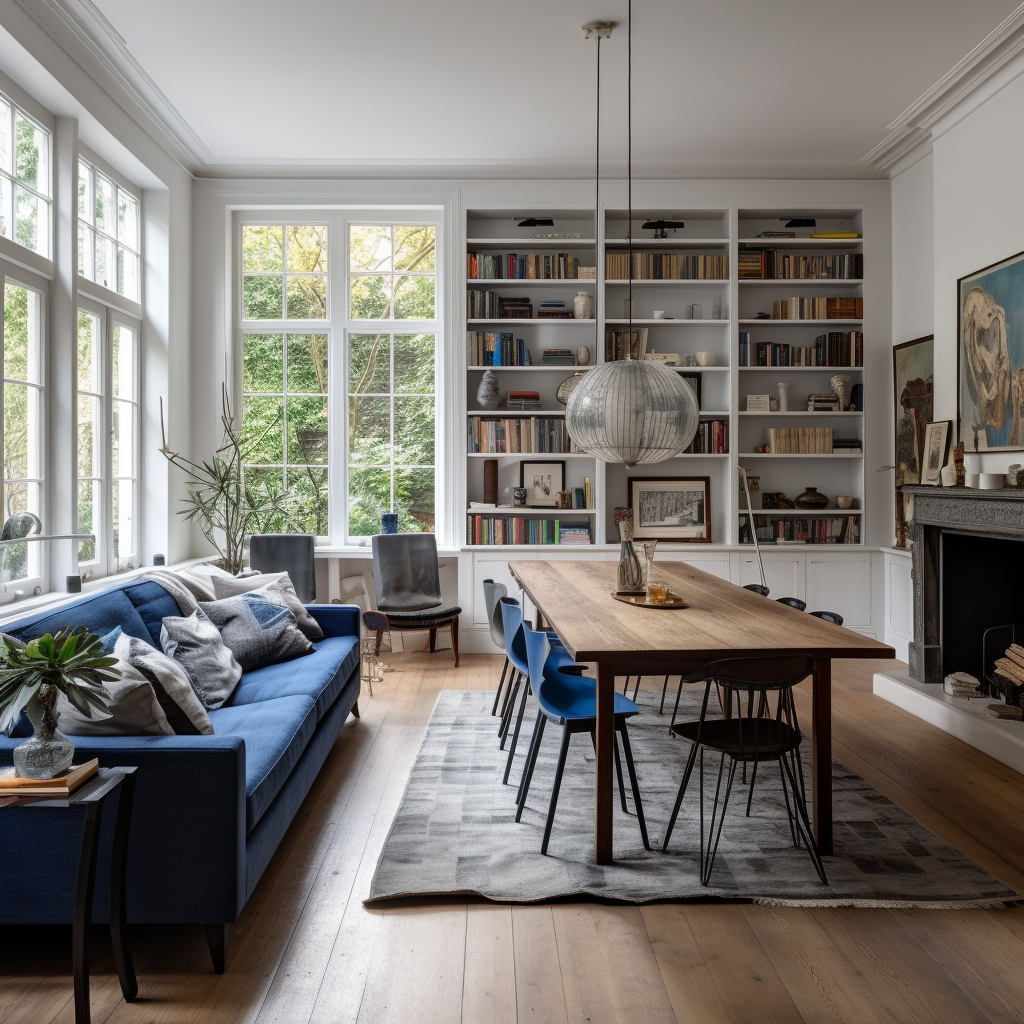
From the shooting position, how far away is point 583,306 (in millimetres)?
6633

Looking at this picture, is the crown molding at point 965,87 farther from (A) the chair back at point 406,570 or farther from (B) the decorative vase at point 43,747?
(B) the decorative vase at point 43,747

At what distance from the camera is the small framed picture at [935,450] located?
5.27 m

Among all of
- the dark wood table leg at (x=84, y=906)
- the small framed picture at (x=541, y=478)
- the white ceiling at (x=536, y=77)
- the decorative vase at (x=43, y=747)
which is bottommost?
the dark wood table leg at (x=84, y=906)

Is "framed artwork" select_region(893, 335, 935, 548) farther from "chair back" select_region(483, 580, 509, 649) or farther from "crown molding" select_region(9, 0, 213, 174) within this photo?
"crown molding" select_region(9, 0, 213, 174)

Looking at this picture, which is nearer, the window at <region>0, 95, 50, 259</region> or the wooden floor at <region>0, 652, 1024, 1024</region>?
the wooden floor at <region>0, 652, 1024, 1024</region>

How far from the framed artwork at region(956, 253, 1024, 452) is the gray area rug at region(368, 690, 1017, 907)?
2133 mm

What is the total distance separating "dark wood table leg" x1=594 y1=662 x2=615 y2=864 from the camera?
2.92 m

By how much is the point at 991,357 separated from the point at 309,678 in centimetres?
399

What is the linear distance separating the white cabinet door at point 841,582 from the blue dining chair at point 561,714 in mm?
3640

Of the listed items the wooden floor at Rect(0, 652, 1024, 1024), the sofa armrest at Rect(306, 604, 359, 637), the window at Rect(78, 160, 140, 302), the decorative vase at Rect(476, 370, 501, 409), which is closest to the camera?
the wooden floor at Rect(0, 652, 1024, 1024)

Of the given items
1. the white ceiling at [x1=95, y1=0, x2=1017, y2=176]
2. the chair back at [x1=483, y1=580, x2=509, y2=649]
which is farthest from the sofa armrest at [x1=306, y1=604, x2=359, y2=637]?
the white ceiling at [x1=95, y1=0, x2=1017, y2=176]

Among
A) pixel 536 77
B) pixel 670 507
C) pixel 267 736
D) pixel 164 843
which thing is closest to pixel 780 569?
pixel 670 507

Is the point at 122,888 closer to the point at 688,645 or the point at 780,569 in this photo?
the point at 688,645

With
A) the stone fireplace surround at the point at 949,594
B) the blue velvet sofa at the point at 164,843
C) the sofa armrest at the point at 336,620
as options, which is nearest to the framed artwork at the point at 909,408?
the stone fireplace surround at the point at 949,594
